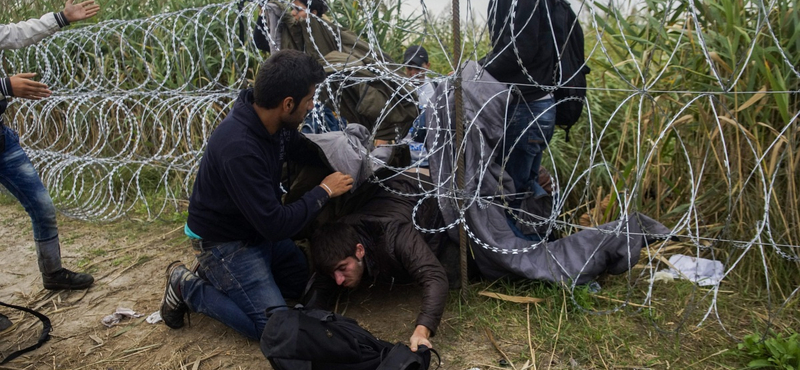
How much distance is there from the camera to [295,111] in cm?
278

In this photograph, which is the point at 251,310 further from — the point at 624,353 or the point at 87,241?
the point at 87,241

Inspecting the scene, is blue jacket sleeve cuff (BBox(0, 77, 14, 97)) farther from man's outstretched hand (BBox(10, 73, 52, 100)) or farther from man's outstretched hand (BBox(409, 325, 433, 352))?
man's outstretched hand (BBox(409, 325, 433, 352))

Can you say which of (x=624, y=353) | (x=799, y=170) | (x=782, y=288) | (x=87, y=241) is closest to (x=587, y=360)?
(x=624, y=353)

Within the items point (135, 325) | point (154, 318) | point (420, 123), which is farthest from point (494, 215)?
point (135, 325)

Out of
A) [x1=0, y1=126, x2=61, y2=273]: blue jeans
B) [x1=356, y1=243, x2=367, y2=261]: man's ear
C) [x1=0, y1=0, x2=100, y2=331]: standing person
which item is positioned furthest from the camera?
[x1=0, y1=126, x2=61, y2=273]: blue jeans

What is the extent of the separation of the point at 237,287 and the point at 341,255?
551 mm

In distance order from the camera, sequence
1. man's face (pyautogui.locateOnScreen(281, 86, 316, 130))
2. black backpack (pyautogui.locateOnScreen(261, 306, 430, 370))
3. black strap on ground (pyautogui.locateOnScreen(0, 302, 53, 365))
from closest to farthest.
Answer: black backpack (pyautogui.locateOnScreen(261, 306, 430, 370)) < man's face (pyautogui.locateOnScreen(281, 86, 316, 130)) < black strap on ground (pyautogui.locateOnScreen(0, 302, 53, 365))

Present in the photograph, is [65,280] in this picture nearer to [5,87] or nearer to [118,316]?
[118,316]

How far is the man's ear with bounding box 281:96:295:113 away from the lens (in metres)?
2.71

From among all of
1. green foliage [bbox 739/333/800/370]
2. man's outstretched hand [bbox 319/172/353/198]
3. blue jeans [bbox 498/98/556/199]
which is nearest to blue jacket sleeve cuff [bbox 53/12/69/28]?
man's outstretched hand [bbox 319/172/353/198]

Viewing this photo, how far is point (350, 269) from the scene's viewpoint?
3.05 metres

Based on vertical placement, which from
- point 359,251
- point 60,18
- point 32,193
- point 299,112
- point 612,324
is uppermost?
point 60,18

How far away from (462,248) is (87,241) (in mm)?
3146

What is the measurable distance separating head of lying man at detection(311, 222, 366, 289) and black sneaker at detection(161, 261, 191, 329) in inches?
29.6
